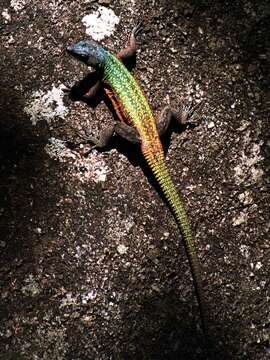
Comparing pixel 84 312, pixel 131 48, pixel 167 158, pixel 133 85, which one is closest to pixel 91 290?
A: pixel 84 312

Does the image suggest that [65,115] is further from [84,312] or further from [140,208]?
[84,312]

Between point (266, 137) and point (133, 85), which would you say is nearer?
point (133, 85)

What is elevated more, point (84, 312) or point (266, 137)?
point (266, 137)

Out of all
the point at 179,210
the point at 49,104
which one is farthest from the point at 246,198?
the point at 49,104

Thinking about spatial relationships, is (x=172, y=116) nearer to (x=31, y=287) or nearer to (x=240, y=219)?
(x=240, y=219)

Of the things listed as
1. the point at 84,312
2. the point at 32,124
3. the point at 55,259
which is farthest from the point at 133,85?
the point at 84,312

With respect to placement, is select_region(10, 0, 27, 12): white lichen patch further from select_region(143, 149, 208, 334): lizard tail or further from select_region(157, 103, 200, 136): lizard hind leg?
select_region(143, 149, 208, 334): lizard tail

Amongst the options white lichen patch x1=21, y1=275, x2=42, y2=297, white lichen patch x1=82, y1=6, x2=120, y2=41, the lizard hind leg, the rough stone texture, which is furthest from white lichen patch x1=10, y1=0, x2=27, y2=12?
white lichen patch x1=21, y1=275, x2=42, y2=297

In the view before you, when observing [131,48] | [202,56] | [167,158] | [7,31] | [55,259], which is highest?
[7,31]
